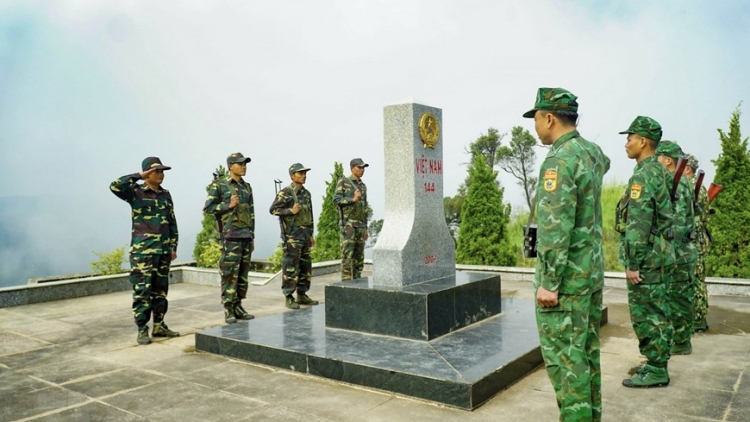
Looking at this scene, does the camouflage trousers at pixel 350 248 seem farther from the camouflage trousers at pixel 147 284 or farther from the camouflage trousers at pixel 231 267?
the camouflage trousers at pixel 147 284

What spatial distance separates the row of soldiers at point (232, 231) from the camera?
597cm

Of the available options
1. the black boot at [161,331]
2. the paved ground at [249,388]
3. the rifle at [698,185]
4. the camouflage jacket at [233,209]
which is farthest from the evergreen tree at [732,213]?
the black boot at [161,331]

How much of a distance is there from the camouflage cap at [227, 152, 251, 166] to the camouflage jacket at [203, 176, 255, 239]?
21 centimetres

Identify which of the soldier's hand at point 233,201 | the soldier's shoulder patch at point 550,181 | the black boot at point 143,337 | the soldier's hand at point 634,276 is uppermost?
the soldier's hand at point 233,201

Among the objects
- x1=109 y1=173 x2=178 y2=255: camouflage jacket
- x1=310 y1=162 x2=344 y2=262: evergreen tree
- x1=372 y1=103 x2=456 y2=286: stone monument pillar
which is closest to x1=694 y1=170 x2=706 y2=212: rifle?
x1=372 y1=103 x2=456 y2=286: stone monument pillar

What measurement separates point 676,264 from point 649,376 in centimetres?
109

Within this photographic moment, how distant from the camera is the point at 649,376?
414 centimetres

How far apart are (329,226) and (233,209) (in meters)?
6.37

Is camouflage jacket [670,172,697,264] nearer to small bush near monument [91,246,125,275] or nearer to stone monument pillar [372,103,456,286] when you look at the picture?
stone monument pillar [372,103,456,286]

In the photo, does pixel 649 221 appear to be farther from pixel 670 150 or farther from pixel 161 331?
pixel 161 331

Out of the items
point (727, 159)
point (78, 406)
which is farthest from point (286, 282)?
point (727, 159)

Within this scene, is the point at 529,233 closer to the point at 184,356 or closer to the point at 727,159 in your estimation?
the point at 184,356

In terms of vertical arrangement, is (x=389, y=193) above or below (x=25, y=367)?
above

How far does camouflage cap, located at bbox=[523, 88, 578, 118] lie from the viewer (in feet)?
10.0
